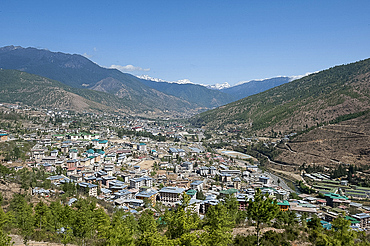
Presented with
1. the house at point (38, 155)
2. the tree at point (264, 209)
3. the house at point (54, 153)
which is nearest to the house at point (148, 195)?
the house at point (38, 155)

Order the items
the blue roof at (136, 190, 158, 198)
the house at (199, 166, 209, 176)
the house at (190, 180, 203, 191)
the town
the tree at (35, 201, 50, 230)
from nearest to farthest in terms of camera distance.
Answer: the tree at (35, 201, 50, 230) → the town → the blue roof at (136, 190, 158, 198) → the house at (190, 180, 203, 191) → the house at (199, 166, 209, 176)

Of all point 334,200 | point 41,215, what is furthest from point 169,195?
point 334,200

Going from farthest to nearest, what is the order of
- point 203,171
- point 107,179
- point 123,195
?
1. point 203,171
2. point 107,179
3. point 123,195

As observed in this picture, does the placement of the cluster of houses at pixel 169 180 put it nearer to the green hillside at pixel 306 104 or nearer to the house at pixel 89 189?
the house at pixel 89 189

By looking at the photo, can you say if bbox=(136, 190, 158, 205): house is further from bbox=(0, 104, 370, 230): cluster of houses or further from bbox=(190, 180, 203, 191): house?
bbox=(190, 180, 203, 191): house

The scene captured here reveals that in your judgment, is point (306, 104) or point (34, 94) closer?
point (306, 104)

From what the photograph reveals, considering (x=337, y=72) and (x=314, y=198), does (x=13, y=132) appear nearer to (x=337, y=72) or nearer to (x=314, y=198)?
(x=314, y=198)

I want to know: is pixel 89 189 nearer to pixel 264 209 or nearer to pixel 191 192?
pixel 191 192

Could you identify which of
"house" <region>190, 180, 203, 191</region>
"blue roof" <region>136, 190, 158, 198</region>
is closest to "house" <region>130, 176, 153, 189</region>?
"blue roof" <region>136, 190, 158, 198</region>

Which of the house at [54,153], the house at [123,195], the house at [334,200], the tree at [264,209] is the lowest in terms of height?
the house at [334,200]
